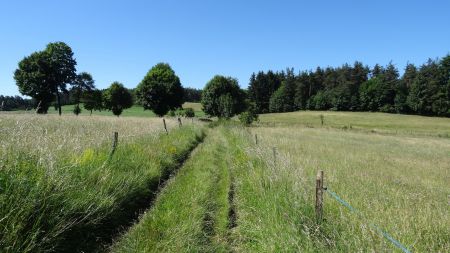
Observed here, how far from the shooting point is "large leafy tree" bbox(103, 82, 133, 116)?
260 feet

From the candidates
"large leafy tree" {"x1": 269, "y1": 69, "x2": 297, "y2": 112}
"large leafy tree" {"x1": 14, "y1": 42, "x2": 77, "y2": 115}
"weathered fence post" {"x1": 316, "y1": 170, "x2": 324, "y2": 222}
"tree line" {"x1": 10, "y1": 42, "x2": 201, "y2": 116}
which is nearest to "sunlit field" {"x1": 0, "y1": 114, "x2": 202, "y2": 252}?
"weathered fence post" {"x1": 316, "y1": 170, "x2": 324, "y2": 222}

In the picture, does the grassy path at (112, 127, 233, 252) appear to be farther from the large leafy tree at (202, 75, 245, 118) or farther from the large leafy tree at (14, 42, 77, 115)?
the large leafy tree at (202, 75, 245, 118)

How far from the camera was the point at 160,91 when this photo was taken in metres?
64.3

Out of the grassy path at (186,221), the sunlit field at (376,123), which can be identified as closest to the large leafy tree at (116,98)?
the sunlit field at (376,123)

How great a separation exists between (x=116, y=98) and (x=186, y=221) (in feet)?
254

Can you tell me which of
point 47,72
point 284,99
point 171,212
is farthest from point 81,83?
point 284,99

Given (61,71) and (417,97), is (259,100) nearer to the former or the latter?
(417,97)

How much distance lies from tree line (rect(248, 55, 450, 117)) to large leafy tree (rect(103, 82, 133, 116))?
34.1m

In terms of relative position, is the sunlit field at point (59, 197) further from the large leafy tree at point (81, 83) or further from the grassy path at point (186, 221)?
the large leafy tree at point (81, 83)

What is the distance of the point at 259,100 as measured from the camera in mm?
129500

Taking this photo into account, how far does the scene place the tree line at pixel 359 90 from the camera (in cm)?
9525

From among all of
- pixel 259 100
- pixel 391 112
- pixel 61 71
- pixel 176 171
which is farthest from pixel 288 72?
pixel 176 171

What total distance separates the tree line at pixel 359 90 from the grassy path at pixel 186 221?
8578cm

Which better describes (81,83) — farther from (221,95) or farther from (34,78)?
(221,95)
